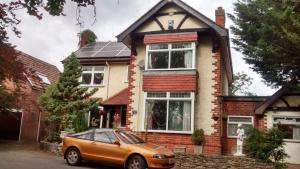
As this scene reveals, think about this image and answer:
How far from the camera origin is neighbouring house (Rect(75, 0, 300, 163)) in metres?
19.7

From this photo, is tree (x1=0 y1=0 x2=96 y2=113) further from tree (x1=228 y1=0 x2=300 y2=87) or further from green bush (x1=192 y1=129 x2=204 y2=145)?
green bush (x1=192 y1=129 x2=204 y2=145)

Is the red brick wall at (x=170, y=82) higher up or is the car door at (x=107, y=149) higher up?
the red brick wall at (x=170, y=82)

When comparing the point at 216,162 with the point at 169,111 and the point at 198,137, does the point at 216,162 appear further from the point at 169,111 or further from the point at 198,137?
the point at 169,111

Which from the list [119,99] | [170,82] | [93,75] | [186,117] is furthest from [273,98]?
[93,75]

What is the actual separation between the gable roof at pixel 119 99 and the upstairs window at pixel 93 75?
1987 mm

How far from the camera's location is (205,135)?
64.1 ft

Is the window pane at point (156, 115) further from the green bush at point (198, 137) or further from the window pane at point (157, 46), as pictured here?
the window pane at point (157, 46)

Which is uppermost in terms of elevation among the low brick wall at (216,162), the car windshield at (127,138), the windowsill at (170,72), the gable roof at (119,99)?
the windowsill at (170,72)

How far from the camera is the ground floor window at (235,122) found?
68.4ft

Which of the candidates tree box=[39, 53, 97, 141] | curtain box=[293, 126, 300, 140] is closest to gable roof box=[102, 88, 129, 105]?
tree box=[39, 53, 97, 141]

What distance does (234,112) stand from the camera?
2109 cm

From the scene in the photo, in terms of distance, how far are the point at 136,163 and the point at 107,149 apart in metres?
1.39

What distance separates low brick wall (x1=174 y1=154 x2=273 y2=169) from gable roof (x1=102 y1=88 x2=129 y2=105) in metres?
9.01

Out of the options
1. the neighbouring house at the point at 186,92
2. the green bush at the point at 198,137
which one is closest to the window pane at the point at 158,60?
the neighbouring house at the point at 186,92
